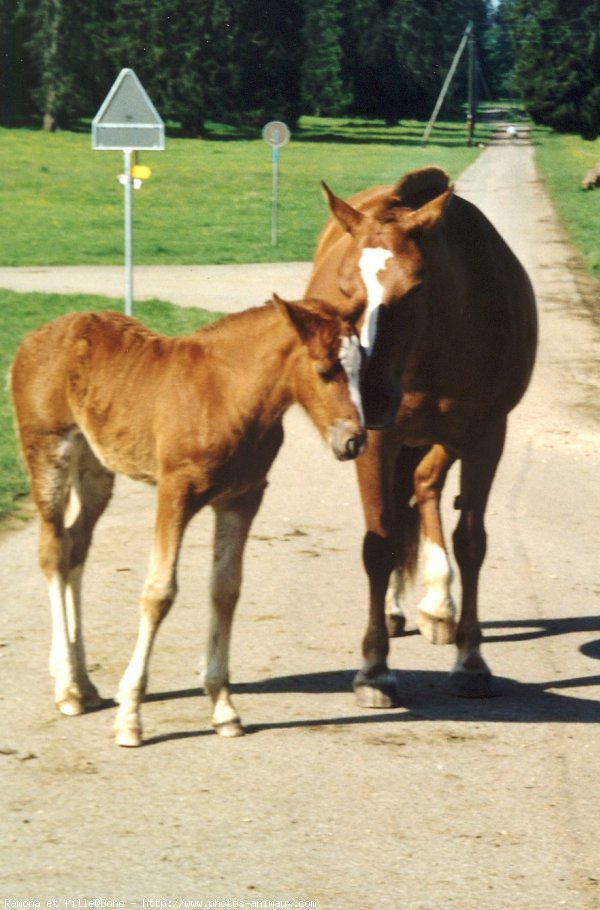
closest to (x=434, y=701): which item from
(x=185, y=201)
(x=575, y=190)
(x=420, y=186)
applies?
(x=420, y=186)

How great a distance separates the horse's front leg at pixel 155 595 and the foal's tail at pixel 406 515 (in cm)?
240

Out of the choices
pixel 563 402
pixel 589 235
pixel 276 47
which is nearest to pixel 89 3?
pixel 276 47

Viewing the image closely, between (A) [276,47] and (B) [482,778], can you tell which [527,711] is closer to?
(B) [482,778]

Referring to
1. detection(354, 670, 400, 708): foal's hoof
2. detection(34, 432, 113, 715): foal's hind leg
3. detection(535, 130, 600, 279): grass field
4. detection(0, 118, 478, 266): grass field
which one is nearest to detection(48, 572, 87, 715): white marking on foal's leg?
detection(34, 432, 113, 715): foal's hind leg

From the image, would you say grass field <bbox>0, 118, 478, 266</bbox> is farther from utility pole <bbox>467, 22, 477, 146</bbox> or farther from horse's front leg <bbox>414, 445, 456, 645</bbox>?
horse's front leg <bbox>414, 445, 456, 645</bbox>

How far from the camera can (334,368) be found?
226 inches

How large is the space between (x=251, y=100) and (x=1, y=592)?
7249cm

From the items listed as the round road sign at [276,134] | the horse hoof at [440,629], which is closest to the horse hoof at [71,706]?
the horse hoof at [440,629]

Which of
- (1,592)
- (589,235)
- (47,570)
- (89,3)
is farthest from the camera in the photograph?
(89,3)

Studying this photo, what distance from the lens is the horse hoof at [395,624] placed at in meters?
8.25

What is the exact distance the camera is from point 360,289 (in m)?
6.20

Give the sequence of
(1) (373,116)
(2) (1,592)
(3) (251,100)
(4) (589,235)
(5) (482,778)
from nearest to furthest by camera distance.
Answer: (5) (482,778) → (2) (1,592) → (4) (589,235) → (3) (251,100) → (1) (373,116)

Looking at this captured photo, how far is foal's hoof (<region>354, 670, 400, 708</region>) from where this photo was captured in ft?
22.9

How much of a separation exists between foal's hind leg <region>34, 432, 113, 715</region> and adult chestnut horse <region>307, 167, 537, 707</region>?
112 centimetres
